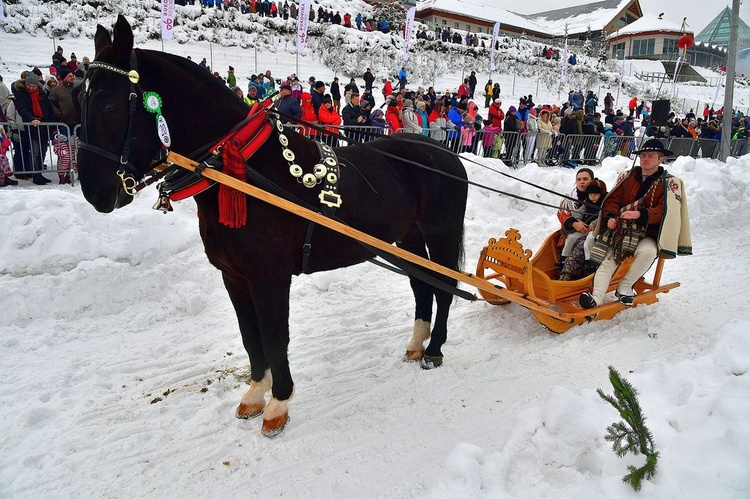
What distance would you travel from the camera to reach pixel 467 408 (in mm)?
3287

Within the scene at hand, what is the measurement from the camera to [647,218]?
412cm

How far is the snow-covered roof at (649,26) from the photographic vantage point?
46625 mm

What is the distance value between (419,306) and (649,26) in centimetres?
5696

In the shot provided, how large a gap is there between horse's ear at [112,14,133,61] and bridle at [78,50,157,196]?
32 mm

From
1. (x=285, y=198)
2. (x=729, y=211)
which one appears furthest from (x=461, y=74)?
(x=285, y=198)

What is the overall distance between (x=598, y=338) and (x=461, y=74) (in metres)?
26.5

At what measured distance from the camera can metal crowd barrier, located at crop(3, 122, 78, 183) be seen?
7.02 meters

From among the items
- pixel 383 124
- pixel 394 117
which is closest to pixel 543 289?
pixel 383 124

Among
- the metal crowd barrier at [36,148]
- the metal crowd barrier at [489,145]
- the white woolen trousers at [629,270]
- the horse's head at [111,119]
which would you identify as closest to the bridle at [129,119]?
the horse's head at [111,119]

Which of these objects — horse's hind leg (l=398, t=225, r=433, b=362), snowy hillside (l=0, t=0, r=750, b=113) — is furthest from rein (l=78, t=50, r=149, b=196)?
snowy hillside (l=0, t=0, r=750, b=113)

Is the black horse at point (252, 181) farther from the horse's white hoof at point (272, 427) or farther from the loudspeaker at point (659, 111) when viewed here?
the loudspeaker at point (659, 111)

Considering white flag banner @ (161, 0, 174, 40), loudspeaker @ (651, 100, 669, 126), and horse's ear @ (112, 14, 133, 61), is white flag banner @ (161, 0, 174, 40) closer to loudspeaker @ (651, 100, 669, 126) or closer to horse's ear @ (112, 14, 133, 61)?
horse's ear @ (112, 14, 133, 61)

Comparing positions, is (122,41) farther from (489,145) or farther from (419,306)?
(489,145)

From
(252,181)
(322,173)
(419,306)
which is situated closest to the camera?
(252,181)
